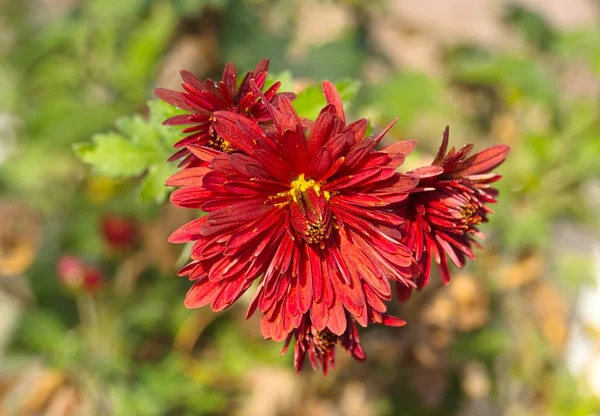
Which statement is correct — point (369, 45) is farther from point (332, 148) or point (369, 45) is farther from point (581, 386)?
point (332, 148)

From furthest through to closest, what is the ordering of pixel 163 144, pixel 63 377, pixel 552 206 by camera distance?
pixel 552 206 → pixel 63 377 → pixel 163 144

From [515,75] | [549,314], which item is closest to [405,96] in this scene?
[515,75]

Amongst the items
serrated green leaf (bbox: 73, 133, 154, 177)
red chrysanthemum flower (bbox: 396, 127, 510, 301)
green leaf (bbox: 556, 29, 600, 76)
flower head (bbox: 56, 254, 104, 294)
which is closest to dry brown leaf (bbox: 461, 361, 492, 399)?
green leaf (bbox: 556, 29, 600, 76)

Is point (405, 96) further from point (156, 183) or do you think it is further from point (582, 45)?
point (156, 183)

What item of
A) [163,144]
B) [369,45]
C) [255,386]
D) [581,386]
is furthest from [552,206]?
[163,144]

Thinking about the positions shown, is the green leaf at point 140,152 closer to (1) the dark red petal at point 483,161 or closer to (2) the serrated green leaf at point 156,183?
(2) the serrated green leaf at point 156,183
